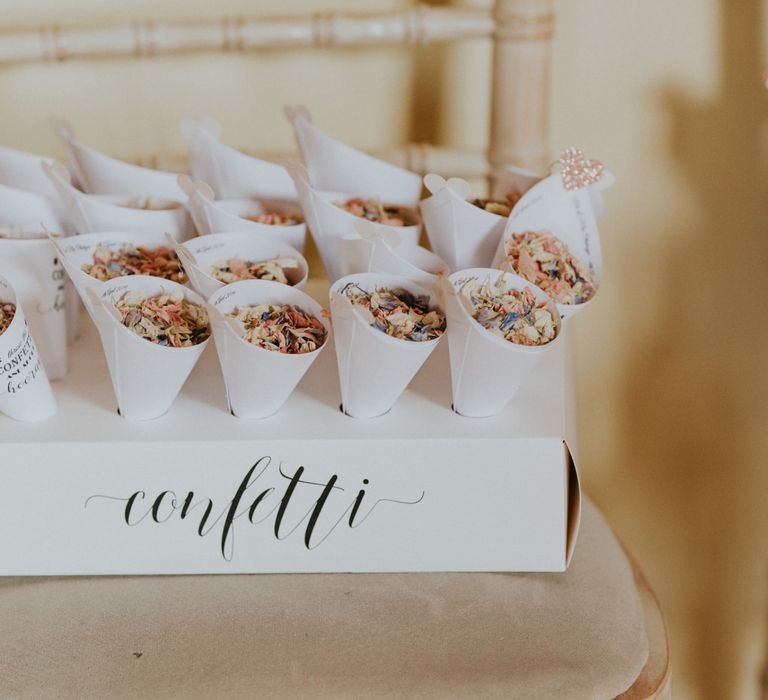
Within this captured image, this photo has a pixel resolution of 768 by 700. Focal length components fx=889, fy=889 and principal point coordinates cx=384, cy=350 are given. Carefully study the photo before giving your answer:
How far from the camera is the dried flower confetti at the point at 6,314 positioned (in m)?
0.65

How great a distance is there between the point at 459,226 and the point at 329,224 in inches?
4.4

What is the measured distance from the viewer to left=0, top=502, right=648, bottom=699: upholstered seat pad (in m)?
0.60

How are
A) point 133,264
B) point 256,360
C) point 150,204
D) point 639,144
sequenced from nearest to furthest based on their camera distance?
1. point 256,360
2. point 133,264
3. point 150,204
4. point 639,144

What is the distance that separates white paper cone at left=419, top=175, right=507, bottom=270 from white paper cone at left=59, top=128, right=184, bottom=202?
27 centimetres

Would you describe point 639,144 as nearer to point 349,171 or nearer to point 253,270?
point 349,171

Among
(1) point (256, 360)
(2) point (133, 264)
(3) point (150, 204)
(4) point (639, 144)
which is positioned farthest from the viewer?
(4) point (639, 144)

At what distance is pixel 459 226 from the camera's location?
2.46 ft

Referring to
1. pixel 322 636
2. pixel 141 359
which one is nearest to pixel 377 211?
pixel 141 359

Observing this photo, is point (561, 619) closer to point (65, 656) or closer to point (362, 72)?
point (65, 656)

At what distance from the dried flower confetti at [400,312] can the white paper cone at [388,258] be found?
16 millimetres

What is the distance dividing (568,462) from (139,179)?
1.62 feet

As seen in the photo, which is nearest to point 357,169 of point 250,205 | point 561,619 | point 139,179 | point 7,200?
point 250,205

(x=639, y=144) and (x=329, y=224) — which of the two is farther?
(x=639, y=144)

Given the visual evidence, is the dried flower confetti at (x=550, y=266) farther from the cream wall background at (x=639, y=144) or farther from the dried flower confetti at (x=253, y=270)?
the cream wall background at (x=639, y=144)
